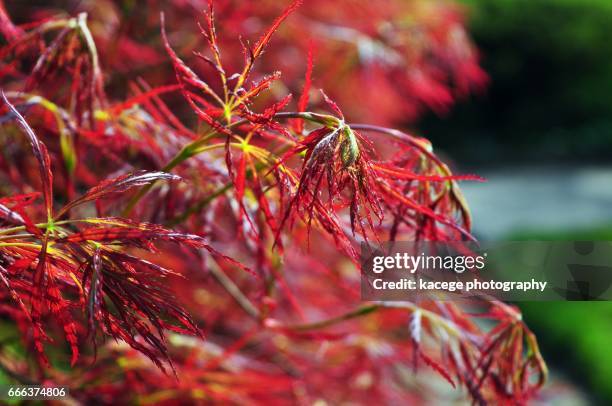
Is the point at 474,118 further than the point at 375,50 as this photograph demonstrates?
Yes

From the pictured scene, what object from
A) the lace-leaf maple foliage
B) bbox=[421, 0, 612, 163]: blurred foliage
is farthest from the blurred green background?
the lace-leaf maple foliage

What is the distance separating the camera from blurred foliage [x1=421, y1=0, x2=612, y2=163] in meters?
9.88

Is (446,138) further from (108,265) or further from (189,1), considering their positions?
(108,265)

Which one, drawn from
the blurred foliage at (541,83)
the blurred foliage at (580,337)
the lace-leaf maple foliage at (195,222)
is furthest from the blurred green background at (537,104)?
the lace-leaf maple foliage at (195,222)

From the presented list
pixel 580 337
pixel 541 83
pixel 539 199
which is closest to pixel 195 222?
pixel 580 337

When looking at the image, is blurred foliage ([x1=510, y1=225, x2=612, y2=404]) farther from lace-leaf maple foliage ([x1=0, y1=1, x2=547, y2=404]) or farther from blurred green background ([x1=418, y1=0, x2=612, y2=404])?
blurred green background ([x1=418, y1=0, x2=612, y2=404])

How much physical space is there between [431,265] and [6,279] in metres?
0.63

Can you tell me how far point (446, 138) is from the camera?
1044cm

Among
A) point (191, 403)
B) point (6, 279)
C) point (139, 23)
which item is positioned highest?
point (139, 23)

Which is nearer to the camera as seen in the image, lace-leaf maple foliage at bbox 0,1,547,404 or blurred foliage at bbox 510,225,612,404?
lace-leaf maple foliage at bbox 0,1,547,404

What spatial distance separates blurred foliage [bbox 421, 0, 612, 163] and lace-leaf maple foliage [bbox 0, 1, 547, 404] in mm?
8285

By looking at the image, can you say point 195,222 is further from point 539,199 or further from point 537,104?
point 537,104

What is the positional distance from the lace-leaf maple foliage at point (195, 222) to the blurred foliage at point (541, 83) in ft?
27.2

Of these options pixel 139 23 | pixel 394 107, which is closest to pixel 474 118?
pixel 394 107
